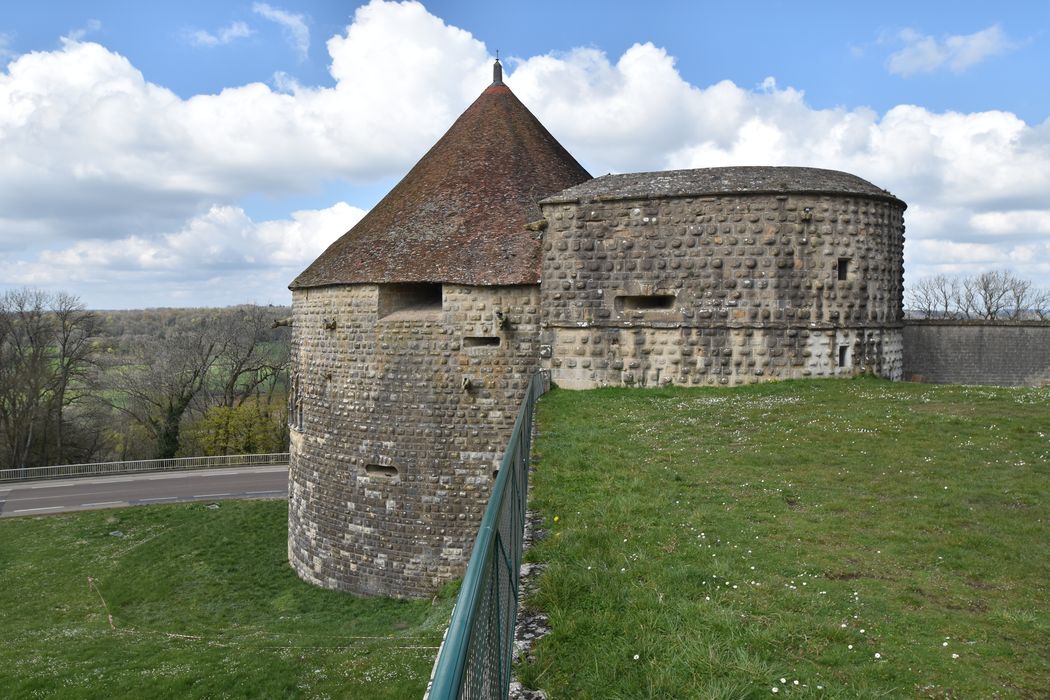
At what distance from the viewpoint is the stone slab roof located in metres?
12.1

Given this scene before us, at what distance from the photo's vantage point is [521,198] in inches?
569

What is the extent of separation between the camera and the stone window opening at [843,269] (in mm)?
12445

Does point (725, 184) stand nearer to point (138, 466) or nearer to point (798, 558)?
point (798, 558)

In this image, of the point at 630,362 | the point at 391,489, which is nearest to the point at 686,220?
the point at 630,362

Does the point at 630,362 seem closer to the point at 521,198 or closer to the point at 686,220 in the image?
the point at 686,220

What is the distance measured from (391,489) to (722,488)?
8662 millimetres

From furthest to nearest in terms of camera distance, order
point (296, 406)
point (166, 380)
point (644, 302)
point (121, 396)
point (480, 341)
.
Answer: point (121, 396), point (166, 380), point (296, 406), point (480, 341), point (644, 302)

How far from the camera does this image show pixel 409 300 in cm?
1393

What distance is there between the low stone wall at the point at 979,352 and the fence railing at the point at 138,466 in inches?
1092

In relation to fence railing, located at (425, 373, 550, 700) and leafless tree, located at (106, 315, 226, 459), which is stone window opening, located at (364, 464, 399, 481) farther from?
leafless tree, located at (106, 315, 226, 459)

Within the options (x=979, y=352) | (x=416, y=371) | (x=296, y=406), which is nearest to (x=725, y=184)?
(x=416, y=371)

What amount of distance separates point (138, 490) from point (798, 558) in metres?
27.9

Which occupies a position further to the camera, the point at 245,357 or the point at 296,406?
the point at 245,357

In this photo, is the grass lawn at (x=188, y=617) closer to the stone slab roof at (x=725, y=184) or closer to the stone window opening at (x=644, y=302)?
the stone window opening at (x=644, y=302)
